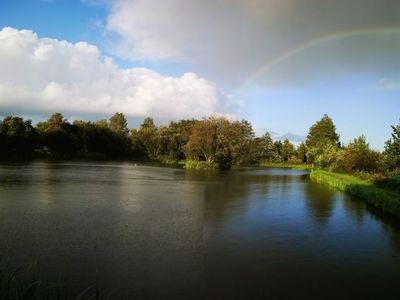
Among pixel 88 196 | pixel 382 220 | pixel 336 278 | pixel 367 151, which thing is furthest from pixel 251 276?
pixel 367 151

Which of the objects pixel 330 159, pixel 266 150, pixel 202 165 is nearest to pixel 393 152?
pixel 330 159

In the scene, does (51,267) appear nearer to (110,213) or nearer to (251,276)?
(251,276)

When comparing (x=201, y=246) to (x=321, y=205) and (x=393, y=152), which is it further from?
(x=393, y=152)

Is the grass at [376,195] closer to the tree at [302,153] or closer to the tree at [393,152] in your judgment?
the tree at [393,152]

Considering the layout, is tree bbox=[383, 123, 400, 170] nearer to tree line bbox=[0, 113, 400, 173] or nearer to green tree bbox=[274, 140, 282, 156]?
tree line bbox=[0, 113, 400, 173]

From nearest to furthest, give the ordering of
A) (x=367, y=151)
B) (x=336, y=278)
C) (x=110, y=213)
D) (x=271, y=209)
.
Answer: (x=336, y=278)
(x=110, y=213)
(x=271, y=209)
(x=367, y=151)

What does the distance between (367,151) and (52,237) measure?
175ft

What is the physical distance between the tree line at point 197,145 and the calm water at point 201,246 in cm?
2735

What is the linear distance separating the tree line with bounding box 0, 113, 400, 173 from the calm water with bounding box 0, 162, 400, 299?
2735 cm

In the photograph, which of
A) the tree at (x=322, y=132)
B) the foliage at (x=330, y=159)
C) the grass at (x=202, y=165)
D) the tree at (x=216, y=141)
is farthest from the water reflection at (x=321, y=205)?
the tree at (x=322, y=132)

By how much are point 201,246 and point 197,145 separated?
76230 millimetres

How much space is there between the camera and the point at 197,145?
94.9m

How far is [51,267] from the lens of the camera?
48.1 ft

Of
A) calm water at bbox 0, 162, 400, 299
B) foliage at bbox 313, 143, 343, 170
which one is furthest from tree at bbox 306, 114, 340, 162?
calm water at bbox 0, 162, 400, 299
